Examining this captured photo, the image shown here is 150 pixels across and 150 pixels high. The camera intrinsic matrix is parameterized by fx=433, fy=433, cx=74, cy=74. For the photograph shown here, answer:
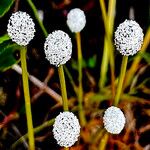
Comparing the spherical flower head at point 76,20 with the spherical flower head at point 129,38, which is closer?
the spherical flower head at point 129,38

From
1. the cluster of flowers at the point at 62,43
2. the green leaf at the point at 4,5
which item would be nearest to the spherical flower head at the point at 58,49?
the cluster of flowers at the point at 62,43

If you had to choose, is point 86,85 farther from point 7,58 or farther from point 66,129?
point 66,129

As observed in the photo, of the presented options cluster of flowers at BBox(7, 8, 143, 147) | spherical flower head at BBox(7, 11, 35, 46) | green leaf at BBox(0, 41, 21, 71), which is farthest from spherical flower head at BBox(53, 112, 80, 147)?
green leaf at BBox(0, 41, 21, 71)

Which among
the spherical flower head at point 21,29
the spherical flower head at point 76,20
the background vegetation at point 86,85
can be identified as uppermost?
the spherical flower head at point 21,29

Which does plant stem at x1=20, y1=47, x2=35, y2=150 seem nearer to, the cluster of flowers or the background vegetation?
the cluster of flowers

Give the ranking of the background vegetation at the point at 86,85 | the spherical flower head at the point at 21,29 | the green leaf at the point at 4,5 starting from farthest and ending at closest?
the background vegetation at the point at 86,85
the green leaf at the point at 4,5
the spherical flower head at the point at 21,29

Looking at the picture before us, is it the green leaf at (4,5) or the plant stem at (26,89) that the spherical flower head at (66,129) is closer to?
the plant stem at (26,89)

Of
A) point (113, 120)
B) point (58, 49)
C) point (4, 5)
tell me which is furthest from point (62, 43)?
point (4, 5)

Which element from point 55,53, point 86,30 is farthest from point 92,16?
point 55,53

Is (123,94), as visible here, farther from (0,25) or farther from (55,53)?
(55,53)

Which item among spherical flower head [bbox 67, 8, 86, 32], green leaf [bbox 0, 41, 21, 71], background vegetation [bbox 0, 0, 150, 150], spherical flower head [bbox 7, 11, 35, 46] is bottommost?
background vegetation [bbox 0, 0, 150, 150]

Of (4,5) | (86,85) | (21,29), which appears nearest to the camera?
(21,29)
